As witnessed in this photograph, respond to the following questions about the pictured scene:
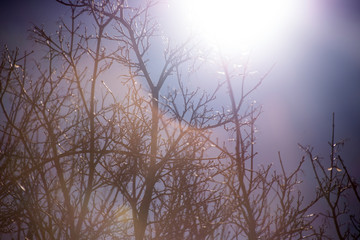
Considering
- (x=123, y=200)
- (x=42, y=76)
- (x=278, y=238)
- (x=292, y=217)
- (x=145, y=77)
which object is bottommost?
(x=278, y=238)

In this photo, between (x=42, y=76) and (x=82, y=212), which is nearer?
(x=82, y=212)

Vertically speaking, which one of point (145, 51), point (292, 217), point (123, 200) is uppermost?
point (145, 51)

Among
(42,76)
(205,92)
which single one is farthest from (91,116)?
(205,92)

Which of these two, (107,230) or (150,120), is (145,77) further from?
(107,230)

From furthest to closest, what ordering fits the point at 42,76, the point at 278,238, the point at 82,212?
the point at 278,238, the point at 42,76, the point at 82,212

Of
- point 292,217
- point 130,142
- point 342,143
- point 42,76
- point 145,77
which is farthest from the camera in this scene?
point 145,77

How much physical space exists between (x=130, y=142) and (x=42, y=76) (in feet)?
3.94

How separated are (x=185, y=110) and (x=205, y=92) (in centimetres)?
39

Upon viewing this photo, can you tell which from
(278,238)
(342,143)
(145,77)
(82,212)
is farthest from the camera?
(145,77)

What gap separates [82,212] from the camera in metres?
2.22

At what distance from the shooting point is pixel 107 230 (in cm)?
305

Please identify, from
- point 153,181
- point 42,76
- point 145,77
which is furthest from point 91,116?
point 145,77

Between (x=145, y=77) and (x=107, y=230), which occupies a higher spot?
(x=145, y=77)

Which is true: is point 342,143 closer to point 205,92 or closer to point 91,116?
point 91,116
